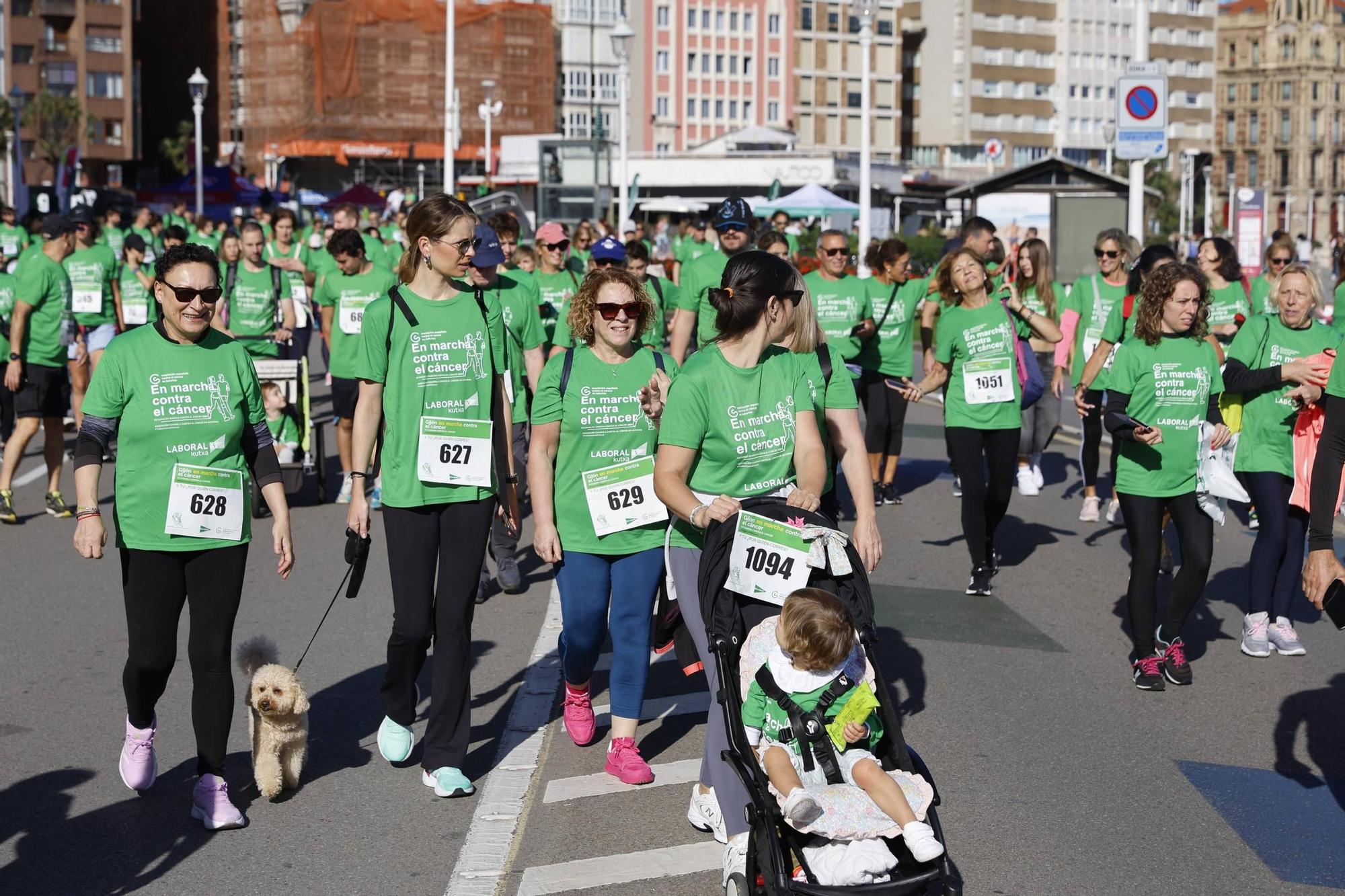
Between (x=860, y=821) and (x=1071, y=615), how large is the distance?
499cm

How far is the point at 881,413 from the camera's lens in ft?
44.2

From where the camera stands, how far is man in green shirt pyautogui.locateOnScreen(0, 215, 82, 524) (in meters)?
12.7

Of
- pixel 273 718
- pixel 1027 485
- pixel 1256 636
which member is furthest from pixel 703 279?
pixel 273 718

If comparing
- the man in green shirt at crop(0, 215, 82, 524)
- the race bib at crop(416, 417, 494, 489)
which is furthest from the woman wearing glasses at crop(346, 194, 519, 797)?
the man in green shirt at crop(0, 215, 82, 524)

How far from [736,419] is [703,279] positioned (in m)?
6.01

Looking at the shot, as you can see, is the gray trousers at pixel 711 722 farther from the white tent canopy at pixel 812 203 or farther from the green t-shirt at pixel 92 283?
the white tent canopy at pixel 812 203

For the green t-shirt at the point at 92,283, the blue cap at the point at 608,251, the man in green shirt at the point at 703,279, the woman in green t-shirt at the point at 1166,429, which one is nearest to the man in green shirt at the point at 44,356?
the green t-shirt at the point at 92,283

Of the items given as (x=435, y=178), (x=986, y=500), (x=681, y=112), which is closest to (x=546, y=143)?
(x=986, y=500)

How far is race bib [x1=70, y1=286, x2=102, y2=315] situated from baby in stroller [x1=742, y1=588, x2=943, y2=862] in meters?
11.8

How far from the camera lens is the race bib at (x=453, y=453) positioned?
6.28 metres

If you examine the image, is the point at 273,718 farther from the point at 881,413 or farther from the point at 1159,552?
the point at 881,413

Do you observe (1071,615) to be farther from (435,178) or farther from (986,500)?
(435,178)

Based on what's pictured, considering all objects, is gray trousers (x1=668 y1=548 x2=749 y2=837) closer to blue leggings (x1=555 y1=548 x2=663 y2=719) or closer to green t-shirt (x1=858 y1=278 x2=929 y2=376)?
blue leggings (x1=555 y1=548 x2=663 y2=719)

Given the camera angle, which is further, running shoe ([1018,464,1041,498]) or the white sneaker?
running shoe ([1018,464,1041,498])
